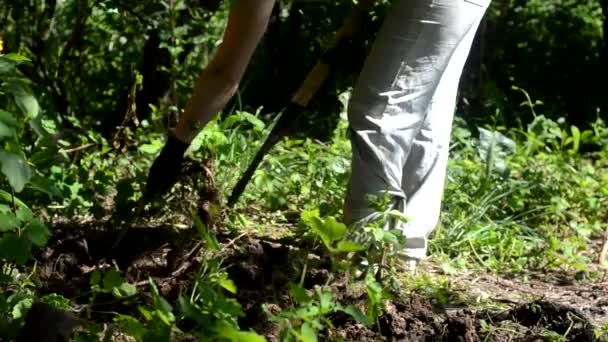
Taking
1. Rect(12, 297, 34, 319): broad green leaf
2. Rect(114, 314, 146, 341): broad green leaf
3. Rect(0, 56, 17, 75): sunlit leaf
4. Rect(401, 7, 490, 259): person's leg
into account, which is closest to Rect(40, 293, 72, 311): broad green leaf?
Rect(12, 297, 34, 319): broad green leaf

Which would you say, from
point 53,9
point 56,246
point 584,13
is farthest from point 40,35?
point 584,13

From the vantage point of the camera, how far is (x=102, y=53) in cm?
623

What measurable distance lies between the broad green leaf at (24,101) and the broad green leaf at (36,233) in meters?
0.34

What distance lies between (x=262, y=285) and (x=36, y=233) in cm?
89

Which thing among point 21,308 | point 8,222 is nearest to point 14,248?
point 8,222

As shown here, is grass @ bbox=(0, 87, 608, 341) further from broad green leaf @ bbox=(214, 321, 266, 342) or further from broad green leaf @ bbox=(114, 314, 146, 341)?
broad green leaf @ bbox=(214, 321, 266, 342)

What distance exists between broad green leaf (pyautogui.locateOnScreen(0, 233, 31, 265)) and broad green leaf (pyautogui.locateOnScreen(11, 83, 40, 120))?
34 centimetres

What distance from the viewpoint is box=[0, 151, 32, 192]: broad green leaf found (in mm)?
2562

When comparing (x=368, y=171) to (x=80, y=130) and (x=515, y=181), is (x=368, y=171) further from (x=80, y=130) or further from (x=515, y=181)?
(x=80, y=130)

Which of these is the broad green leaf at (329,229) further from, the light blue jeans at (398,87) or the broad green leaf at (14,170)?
the light blue jeans at (398,87)

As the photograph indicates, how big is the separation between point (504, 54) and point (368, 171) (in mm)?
4633

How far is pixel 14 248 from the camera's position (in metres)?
2.81

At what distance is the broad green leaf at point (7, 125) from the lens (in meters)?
2.61

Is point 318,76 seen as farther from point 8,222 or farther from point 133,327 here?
point 133,327
